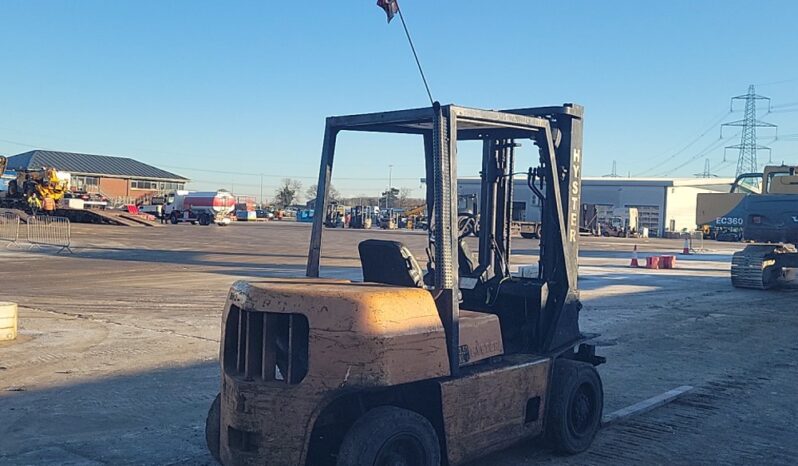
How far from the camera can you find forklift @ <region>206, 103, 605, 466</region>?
4.83 meters

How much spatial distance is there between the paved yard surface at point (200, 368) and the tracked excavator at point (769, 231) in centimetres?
62

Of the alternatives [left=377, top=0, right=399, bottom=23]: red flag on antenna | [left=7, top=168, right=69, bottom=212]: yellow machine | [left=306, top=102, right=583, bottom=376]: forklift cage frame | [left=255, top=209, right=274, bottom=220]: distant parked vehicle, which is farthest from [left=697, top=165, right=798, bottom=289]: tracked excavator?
[left=255, top=209, right=274, bottom=220]: distant parked vehicle

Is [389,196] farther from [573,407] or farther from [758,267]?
[573,407]

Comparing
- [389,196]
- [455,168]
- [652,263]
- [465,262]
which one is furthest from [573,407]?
[389,196]

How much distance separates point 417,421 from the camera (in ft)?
16.7

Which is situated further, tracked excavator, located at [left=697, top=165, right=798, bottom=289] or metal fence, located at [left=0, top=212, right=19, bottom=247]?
metal fence, located at [left=0, top=212, right=19, bottom=247]

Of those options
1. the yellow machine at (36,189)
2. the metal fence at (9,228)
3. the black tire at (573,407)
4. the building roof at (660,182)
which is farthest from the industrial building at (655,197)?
the black tire at (573,407)

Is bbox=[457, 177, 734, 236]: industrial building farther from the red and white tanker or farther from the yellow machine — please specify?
the yellow machine

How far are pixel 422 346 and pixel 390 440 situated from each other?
2.01ft

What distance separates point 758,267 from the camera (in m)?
21.5

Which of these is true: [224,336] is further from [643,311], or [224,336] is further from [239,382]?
[643,311]

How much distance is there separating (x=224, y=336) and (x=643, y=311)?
1261 cm

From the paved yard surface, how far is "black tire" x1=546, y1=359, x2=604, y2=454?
5.7 inches

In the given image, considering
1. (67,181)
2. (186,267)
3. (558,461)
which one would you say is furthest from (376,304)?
(67,181)
